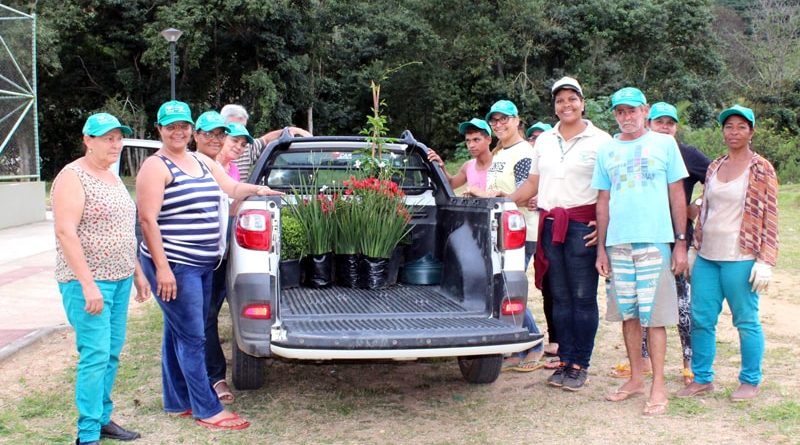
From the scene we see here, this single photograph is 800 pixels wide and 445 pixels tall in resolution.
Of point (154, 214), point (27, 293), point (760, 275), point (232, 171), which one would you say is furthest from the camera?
point (27, 293)

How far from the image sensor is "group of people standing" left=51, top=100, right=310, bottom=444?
3.61m

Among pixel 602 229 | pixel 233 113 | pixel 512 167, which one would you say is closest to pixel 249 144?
pixel 233 113

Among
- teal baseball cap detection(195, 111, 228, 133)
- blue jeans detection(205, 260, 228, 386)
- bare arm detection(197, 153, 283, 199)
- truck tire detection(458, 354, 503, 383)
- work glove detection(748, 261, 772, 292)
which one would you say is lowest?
truck tire detection(458, 354, 503, 383)

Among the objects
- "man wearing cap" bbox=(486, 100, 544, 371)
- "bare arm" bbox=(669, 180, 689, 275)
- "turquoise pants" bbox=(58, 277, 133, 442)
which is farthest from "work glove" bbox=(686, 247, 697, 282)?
"turquoise pants" bbox=(58, 277, 133, 442)

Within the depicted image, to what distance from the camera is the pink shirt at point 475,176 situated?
18.9ft

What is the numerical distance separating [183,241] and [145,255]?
0.29m

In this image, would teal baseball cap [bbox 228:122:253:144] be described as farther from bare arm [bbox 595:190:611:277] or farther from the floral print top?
bare arm [bbox 595:190:611:277]

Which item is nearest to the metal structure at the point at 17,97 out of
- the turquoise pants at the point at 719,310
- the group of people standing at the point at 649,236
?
the group of people standing at the point at 649,236

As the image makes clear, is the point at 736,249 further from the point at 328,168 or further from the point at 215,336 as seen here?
the point at 215,336

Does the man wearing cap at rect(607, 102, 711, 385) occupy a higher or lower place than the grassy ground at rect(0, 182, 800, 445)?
higher

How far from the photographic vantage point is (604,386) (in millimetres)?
4988

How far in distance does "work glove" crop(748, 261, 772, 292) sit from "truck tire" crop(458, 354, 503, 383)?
1566 mm

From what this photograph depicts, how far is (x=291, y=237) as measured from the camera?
4645 mm

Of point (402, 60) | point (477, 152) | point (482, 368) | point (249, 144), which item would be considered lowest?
point (482, 368)
